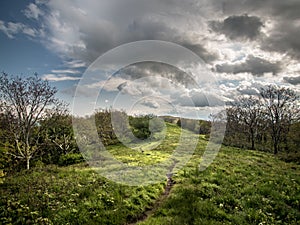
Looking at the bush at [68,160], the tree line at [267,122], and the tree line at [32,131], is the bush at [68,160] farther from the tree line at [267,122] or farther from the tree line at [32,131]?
the tree line at [267,122]

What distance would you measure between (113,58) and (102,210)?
14.5 meters

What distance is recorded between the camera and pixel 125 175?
19.7m

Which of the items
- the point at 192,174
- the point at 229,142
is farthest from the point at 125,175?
the point at 229,142

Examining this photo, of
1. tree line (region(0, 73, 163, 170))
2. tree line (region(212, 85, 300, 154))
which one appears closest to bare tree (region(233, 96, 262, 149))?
tree line (region(212, 85, 300, 154))

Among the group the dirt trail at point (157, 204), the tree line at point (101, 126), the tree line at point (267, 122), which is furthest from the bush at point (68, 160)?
the tree line at point (267, 122)

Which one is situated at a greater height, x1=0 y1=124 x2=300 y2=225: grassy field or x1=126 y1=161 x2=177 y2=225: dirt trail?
x1=0 y1=124 x2=300 y2=225: grassy field

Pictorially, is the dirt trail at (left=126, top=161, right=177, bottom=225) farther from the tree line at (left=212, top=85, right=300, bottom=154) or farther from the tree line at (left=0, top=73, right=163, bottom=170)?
the tree line at (left=212, top=85, right=300, bottom=154)

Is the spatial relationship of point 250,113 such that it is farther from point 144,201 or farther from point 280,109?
point 144,201

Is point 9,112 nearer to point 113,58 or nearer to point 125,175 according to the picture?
point 113,58

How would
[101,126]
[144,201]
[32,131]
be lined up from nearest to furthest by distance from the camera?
[144,201], [32,131], [101,126]

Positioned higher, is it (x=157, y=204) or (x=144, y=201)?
(x=144, y=201)

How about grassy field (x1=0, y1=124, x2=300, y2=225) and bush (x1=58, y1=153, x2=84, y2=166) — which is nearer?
grassy field (x1=0, y1=124, x2=300, y2=225)

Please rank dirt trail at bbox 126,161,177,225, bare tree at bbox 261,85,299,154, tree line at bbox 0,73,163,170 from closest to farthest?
dirt trail at bbox 126,161,177,225 → tree line at bbox 0,73,163,170 → bare tree at bbox 261,85,299,154

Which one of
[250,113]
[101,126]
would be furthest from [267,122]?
[101,126]
